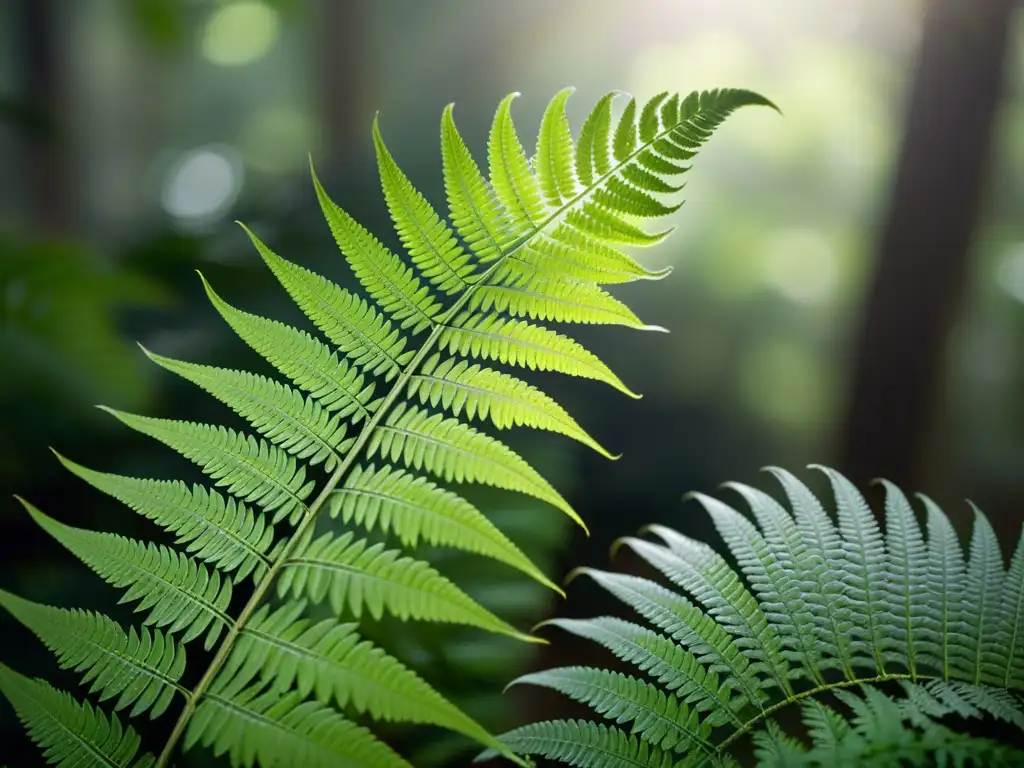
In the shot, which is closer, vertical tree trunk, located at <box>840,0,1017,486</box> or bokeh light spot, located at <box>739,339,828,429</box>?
vertical tree trunk, located at <box>840,0,1017,486</box>

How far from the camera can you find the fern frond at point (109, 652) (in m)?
0.60

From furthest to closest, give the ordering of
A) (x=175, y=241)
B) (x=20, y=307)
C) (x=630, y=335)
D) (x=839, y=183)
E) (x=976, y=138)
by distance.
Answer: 1. (x=839, y=183)
2. (x=630, y=335)
3. (x=976, y=138)
4. (x=175, y=241)
5. (x=20, y=307)

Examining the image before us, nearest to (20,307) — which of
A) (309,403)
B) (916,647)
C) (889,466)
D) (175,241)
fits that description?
(175,241)

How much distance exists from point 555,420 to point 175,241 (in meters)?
1.78

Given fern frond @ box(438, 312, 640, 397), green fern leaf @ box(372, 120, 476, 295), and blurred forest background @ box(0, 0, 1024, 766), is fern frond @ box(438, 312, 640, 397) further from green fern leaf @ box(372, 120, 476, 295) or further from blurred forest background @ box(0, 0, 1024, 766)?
blurred forest background @ box(0, 0, 1024, 766)

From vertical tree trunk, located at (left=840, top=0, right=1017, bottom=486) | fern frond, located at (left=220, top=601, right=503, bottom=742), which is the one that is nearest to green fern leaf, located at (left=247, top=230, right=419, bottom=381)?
fern frond, located at (left=220, top=601, right=503, bottom=742)

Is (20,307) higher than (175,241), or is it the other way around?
(175,241)

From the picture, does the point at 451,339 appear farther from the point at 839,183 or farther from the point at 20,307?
the point at 839,183

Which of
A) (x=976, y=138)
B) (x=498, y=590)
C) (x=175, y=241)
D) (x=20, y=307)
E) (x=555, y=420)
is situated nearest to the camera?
(x=555, y=420)

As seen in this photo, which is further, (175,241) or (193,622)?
(175,241)

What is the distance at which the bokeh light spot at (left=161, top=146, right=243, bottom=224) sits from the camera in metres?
2.91

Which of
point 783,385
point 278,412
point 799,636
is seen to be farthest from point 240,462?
point 783,385

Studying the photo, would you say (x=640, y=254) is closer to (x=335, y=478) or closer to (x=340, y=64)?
(x=340, y=64)

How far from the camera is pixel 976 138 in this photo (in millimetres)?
2305
